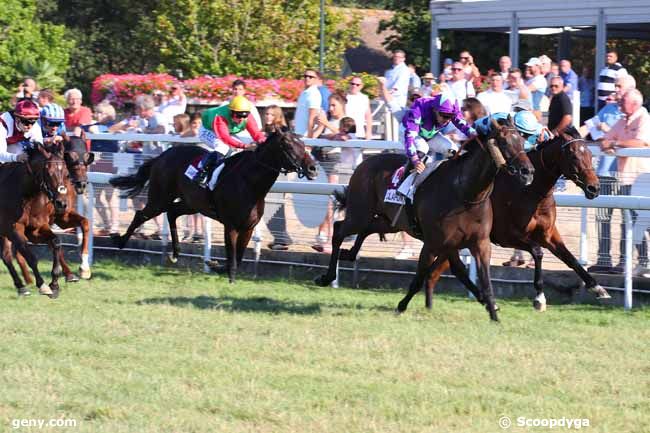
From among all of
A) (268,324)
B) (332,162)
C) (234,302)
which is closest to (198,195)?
(332,162)

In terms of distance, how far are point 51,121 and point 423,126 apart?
3468 millimetres

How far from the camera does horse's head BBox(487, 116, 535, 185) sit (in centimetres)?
878

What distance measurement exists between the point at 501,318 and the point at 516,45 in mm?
10944

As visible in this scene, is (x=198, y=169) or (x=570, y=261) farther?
(x=198, y=169)

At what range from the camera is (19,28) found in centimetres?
3222

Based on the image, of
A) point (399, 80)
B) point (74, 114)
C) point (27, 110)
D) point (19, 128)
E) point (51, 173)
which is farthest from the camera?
point (399, 80)

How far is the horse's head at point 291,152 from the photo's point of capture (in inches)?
446

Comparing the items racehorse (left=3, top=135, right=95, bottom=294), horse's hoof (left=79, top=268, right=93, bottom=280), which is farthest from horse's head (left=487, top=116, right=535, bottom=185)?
horse's hoof (left=79, top=268, right=93, bottom=280)

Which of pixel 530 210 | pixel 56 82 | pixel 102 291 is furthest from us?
pixel 56 82

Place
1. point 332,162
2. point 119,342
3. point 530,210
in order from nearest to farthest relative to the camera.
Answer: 1. point 119,342
2. point 530,210
3. point 332,162

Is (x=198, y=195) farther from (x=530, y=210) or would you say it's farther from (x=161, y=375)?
(x=161, y=375)

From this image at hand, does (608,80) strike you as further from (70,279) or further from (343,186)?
(70,279)

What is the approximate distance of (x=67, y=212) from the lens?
37.7 feet

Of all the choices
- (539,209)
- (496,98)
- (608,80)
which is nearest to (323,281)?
(539,209)
